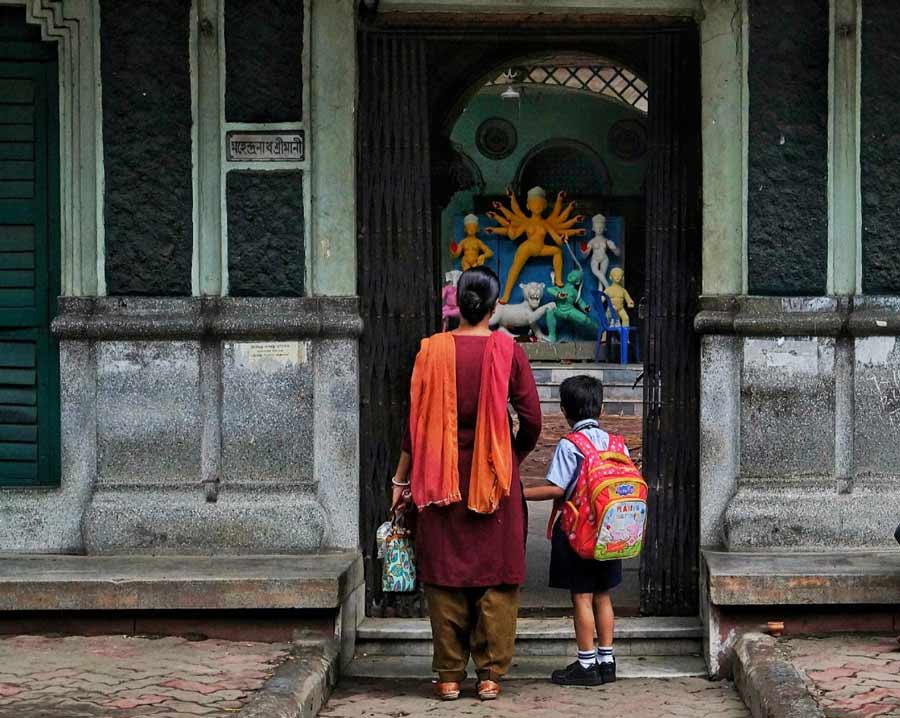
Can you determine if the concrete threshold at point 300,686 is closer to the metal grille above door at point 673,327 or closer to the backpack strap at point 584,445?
the backpack strap at point 584,445

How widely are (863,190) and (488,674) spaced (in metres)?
3.01

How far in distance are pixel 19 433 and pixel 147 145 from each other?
161 cm

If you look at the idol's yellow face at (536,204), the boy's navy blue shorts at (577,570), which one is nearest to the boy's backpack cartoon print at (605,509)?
the boy's navy blue shorts at (577,570)

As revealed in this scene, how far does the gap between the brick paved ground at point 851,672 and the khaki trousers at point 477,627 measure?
1.25m

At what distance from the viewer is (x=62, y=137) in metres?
7.55

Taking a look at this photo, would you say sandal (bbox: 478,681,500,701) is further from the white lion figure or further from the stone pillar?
the white lion figure

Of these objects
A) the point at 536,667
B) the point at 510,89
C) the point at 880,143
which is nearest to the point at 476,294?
the point at 536,667

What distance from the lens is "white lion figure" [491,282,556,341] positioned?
22000mm

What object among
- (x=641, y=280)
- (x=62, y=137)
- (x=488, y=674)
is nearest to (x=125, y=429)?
(x=62, y=137)

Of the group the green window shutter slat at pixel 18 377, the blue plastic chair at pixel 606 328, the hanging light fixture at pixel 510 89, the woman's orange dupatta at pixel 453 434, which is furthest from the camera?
the hanging light fixture at pixel 510 89

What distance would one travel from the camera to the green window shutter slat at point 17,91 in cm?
766

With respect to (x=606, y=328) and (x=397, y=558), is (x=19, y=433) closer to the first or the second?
(x=397, y=558)

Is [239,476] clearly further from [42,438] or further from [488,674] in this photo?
[488,674]

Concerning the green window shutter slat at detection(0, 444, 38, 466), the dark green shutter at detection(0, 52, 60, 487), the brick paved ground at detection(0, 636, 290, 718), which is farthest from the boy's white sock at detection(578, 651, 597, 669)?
the green window shutter slat at detection(0, 444, 38, 466)
